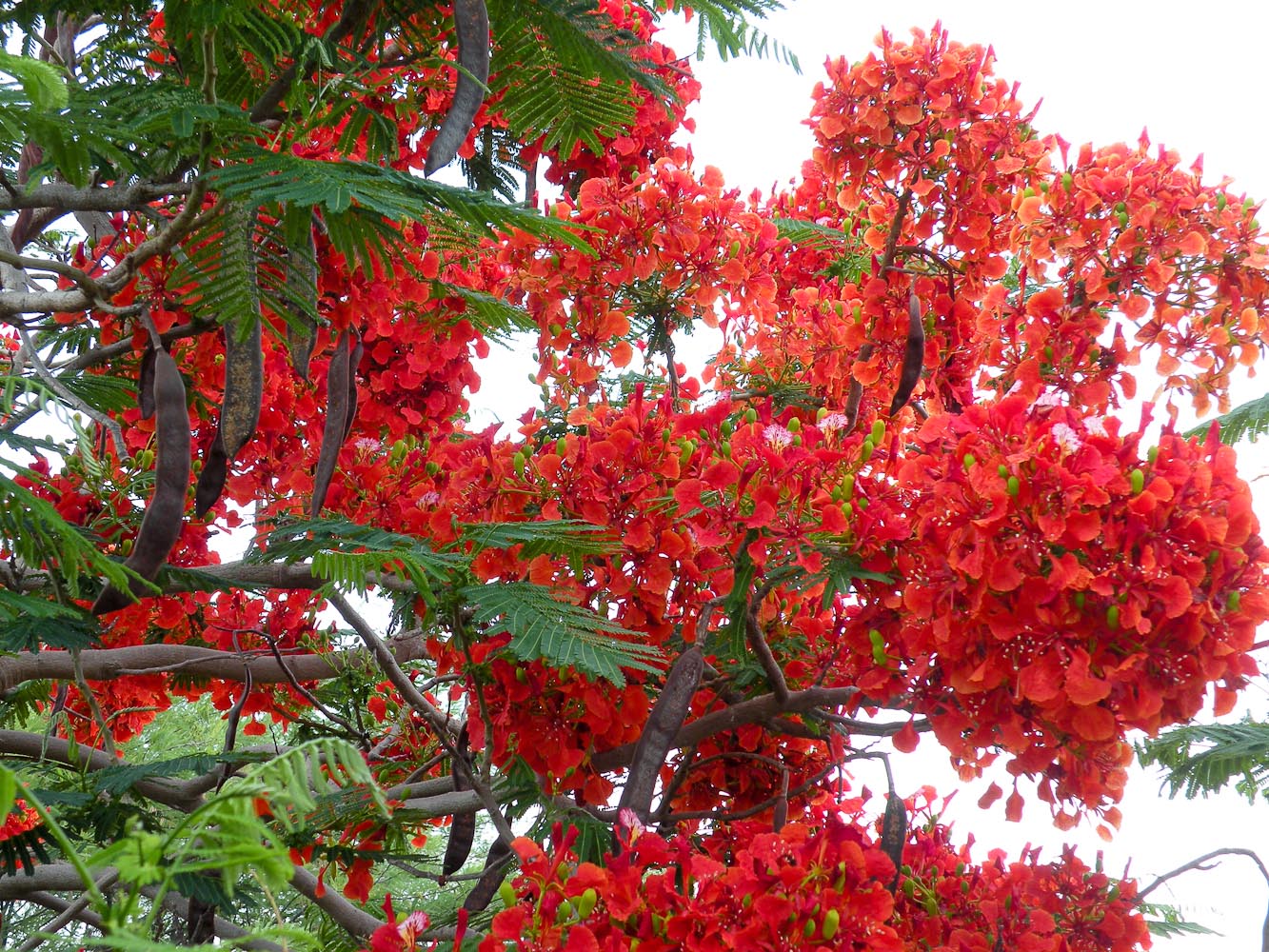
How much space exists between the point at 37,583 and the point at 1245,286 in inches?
122

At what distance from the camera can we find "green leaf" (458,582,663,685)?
1876 millimetres

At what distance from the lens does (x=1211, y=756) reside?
116 inches

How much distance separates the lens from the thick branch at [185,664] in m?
2.93

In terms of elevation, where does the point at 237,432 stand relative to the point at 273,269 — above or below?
below

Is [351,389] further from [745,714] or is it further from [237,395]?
[745,714]

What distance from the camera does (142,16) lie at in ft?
7.86

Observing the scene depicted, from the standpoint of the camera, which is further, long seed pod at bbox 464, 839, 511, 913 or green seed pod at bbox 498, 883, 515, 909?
long seed pod at bbox 464, 839, 511, 913

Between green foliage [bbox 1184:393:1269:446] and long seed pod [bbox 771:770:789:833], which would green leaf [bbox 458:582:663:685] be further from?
green foliage [bbox 1184:393:1269:446]

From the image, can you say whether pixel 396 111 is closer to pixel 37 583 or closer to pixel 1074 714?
pixel 37 583

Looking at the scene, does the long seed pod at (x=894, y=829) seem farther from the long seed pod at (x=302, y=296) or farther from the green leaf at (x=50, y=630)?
the green leaf at (x=50, y=630)

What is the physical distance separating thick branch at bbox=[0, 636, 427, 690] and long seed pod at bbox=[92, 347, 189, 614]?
33.5 inches

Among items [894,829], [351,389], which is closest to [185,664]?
[351,389]

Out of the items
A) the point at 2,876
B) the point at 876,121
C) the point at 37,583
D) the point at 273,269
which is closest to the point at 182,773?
the point at 37,583

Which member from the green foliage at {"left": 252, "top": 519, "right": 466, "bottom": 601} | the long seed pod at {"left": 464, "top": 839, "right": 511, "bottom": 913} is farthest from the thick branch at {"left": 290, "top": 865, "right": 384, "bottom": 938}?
the green foliage at {"left": 252, "top": 519, "right": 466, "bottom": 601}
